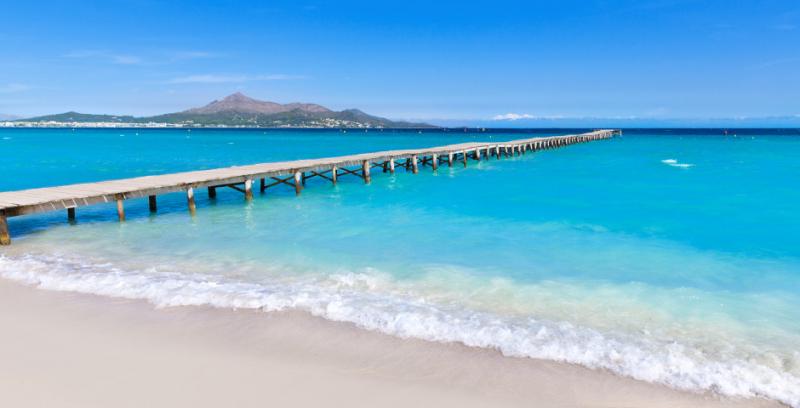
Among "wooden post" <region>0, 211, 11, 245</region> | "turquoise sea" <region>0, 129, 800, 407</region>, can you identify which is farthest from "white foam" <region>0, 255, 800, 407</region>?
"wooden post" <region>0, 211, 11, 245</region>

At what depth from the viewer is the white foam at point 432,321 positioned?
5.45 metres

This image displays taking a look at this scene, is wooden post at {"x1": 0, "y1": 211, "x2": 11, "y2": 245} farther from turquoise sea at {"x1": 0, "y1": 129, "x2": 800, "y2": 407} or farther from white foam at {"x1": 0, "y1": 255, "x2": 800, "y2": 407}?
white foam at {"x1": 0, "y1": 255, "x2": 800, "y2": 407}

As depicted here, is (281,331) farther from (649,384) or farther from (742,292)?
(742,292)

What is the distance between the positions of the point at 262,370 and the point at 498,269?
5728 millimetres

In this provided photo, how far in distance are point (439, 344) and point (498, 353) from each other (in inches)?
27.0

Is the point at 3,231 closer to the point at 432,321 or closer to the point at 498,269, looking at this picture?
the point at 432,321

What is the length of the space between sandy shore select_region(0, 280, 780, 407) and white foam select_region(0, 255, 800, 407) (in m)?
0.25

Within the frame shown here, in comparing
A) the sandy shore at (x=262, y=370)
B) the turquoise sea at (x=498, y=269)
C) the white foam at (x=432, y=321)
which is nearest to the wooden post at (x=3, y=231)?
the turquoise sea at (x=498, y=269)

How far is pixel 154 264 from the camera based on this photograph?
33.0 feet

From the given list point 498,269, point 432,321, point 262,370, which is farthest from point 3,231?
point 498,269

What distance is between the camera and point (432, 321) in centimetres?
684

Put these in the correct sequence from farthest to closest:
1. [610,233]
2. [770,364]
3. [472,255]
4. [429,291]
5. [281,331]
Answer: [610,233] → [472,255] → [429,291] → [281,331] → [770,364]

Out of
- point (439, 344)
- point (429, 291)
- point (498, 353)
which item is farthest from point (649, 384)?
point (429, 291)

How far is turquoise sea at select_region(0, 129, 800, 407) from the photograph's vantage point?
636 centimetres
